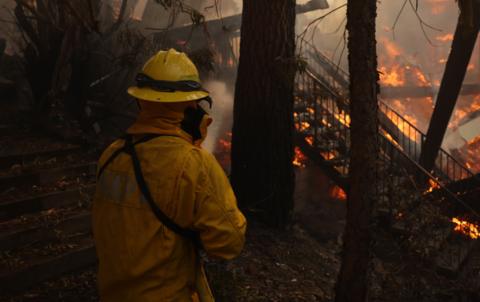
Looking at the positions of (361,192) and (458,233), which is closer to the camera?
(361,192)

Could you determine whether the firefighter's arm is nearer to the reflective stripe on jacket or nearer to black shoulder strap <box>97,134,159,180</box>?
the reflective stripe on jacket

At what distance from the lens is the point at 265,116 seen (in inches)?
276

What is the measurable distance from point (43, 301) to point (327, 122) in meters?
8.08

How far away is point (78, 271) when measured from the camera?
5.47 metres

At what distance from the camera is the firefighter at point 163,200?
2.22m

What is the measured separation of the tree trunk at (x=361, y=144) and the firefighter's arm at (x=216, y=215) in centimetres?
195

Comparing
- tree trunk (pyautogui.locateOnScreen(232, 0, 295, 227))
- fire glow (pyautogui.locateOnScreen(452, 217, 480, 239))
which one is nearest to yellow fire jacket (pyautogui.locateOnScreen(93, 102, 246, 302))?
tree trunk (pyautogui.locateOnScreen(232, 0, 295, 227))

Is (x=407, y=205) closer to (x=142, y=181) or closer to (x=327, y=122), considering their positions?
(x=327, y=122)

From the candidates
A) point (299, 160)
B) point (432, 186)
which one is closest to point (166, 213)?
point (432, 186)

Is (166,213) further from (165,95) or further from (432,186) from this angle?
(432,186)

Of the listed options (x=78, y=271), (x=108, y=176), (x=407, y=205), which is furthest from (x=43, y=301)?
(x=407, y=205)

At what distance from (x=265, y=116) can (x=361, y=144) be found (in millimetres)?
3206

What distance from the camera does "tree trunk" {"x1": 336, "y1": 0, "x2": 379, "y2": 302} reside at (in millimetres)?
3820

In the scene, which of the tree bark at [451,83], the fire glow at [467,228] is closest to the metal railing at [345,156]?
the fire glow at [467,228]
